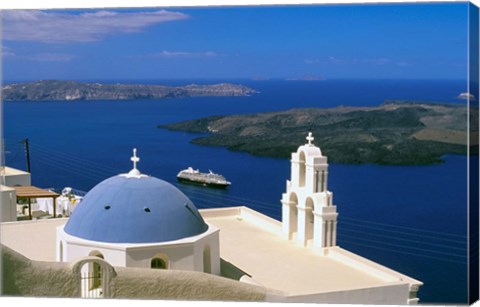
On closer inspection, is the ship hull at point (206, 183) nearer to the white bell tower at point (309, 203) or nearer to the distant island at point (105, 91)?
the distant island at point (105, 91)

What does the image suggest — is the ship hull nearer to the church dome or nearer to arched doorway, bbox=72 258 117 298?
the church dome

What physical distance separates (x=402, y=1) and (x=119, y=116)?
12.7 m

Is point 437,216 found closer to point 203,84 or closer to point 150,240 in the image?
point 203,84

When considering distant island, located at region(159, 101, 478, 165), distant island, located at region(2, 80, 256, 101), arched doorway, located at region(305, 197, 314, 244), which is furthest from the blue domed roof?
distant island, located at region(159, 101, 478, 165)

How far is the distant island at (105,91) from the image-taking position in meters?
20.2

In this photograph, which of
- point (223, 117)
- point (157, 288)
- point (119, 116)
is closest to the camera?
point (157, 288)

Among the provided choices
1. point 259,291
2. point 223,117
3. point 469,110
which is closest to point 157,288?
point 259,291

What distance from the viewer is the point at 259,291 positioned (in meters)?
11.2

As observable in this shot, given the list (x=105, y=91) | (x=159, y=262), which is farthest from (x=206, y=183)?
(x=159, y=262)

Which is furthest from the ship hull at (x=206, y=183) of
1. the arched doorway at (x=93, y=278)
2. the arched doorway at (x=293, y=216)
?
the arched doorway at (x=93, y=278)

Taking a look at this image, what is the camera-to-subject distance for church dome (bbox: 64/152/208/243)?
36.5 feet

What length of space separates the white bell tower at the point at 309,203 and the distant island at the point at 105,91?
25.4ft

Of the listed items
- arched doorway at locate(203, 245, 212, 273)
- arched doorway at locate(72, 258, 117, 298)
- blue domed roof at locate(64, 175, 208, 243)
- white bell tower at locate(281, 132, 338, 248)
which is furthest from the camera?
white bell tower at locate(281, 132, 338, 248)

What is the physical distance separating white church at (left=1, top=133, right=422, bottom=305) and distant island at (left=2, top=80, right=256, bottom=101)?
7.59 metres
